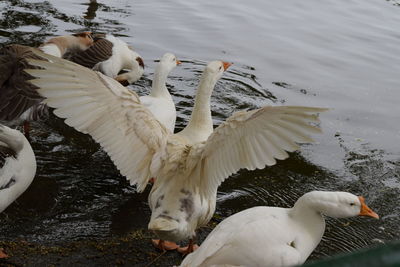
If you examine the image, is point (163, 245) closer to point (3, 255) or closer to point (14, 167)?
point (3, 255)

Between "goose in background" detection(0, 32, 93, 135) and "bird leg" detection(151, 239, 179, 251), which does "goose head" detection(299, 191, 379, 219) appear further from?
"goose in background" detection(0, 32, 93, 135)

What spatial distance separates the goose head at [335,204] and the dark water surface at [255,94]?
921 millimetres

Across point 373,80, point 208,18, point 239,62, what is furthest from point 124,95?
point 208,18

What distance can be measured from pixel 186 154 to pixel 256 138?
30.8 inches

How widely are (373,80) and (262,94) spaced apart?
2.16m

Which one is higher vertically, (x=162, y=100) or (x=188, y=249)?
(x=162, y=100)

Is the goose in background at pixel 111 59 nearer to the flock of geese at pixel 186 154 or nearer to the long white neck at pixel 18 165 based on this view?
the flock of geese at pixel 186 154

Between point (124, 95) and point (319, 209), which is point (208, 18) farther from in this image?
point (319, 209)

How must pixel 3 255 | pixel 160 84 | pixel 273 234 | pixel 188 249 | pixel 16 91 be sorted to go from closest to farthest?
pixel 273 234, pixel 3 255, pixel 188 249, pixel 16 91, pixel 160 84

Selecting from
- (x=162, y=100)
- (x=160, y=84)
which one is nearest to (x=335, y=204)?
(x=162, y=100)

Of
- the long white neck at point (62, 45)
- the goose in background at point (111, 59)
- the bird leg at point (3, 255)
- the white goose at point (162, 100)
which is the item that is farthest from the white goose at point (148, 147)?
the goose in background at point (111, 59)

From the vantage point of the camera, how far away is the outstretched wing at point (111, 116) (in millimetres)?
4199

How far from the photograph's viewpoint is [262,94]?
7.78m

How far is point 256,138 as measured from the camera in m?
3.68
